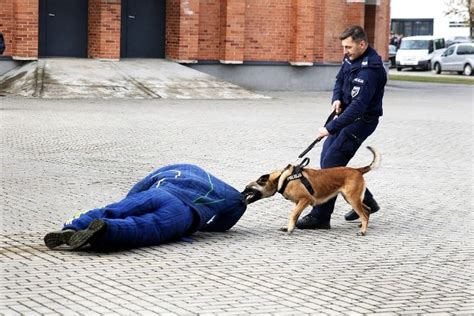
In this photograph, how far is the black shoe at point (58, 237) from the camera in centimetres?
854

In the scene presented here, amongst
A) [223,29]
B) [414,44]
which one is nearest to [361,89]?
[223,29]

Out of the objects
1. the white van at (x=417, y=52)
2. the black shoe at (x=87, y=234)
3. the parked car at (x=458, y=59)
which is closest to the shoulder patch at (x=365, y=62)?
the black shoe at (x=87, y=234)

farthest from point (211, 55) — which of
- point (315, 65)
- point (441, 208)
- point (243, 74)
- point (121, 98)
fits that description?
point (441, 208)

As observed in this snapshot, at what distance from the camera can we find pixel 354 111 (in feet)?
34.1

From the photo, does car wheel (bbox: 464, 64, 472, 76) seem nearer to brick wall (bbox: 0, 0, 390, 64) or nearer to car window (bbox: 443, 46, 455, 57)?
car window (bbox: 443, 46, 455, 57)

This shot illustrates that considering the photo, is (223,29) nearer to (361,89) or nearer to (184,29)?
(184,29)

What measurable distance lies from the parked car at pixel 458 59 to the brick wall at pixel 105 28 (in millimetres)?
30370

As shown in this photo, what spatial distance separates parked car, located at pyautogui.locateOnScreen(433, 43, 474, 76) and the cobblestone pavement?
36.7 metres

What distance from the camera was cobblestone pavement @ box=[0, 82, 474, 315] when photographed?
7.23 m

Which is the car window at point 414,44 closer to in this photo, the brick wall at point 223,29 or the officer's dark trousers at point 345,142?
the brick wall at point 223,29

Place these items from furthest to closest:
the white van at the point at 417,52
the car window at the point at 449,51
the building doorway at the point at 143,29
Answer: the white van at the point at 417,52 < the car window at the point at 449,51 < the building doorway at the point at 143,29

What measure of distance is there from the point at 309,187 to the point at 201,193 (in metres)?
1.16

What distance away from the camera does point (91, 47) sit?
3141 centimetres

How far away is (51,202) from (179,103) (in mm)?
15106
